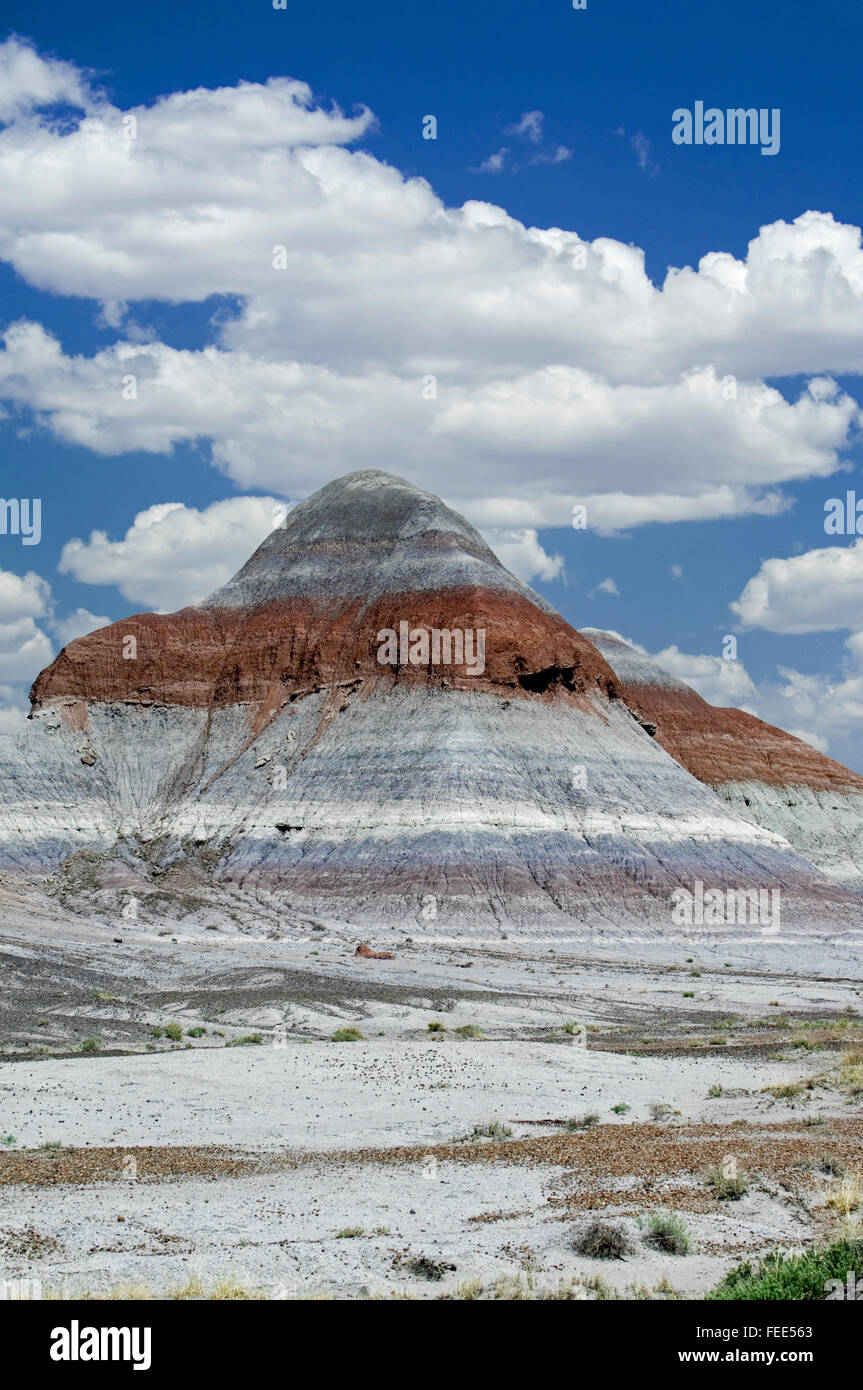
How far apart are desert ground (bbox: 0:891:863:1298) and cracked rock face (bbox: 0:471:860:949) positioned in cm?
3264

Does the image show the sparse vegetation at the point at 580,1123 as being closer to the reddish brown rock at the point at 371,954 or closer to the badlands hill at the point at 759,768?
the reddish brown rock at the point at 371,954

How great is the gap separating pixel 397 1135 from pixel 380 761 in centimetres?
6622

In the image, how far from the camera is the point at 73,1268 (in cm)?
1070

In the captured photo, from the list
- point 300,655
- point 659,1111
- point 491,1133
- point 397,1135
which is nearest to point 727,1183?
point 491,1133

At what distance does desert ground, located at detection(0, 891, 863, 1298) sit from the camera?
11.2 meters

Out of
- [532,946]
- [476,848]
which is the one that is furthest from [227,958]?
[476,848]

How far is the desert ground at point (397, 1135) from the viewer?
11188 millimetres

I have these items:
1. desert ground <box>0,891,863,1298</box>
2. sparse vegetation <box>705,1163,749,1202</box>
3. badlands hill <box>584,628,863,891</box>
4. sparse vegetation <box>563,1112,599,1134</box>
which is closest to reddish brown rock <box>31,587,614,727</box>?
badlands hill <box>584,628,863,891</box>

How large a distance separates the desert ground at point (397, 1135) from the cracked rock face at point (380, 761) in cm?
3264

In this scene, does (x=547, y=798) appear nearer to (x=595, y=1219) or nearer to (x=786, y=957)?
(x=786, y=957)

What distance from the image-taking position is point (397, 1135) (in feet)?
61.5

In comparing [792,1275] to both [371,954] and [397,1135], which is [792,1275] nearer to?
[397,1135]

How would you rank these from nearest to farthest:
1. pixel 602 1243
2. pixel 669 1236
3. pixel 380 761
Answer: pixel 602 1243, pixel 669 1236, pixel 380 761
